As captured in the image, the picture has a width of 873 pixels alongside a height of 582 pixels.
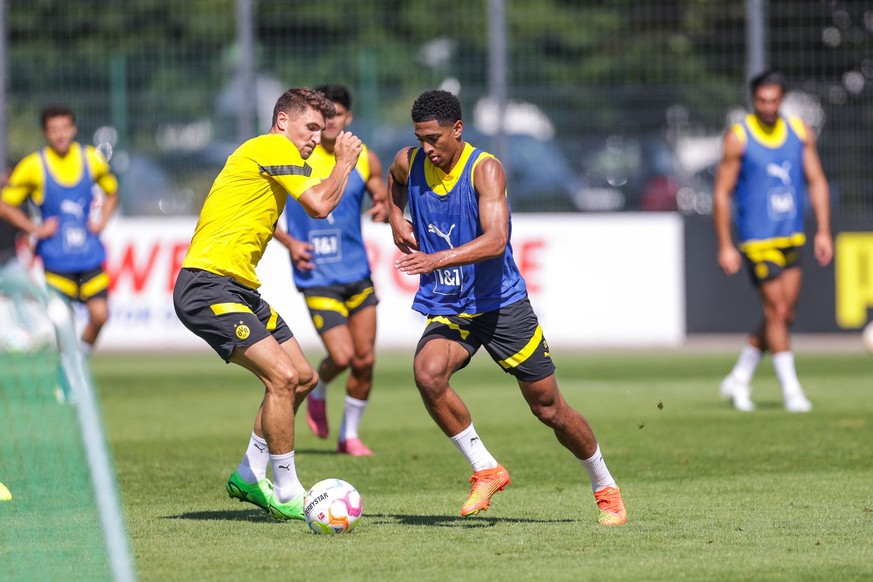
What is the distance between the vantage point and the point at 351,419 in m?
10.6

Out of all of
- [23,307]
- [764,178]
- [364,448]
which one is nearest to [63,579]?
[23,307]

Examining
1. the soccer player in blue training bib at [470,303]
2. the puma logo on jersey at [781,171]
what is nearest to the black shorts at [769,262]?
the puma logo on jersey at [781,171]

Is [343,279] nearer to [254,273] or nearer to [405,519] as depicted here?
[254,273]

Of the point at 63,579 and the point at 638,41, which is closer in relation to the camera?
the point at 63,579

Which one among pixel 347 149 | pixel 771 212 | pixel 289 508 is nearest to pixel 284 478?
pixel 289 508

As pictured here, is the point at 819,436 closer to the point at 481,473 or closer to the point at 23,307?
the point at 481,473

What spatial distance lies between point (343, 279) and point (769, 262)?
3.90 meters

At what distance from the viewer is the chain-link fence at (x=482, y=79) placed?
1978 cm

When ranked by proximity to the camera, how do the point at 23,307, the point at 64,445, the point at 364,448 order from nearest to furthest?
the point at 23,307 < the point at 64,445 < the point at 364,448

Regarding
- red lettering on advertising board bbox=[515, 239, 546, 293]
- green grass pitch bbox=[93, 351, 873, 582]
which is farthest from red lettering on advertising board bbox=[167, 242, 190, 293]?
red lettering on advertising board bbox=[515, 239, 546, 293]

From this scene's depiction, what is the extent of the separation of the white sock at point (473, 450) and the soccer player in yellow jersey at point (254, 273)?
81 cm

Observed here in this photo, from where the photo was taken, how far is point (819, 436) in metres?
10.9

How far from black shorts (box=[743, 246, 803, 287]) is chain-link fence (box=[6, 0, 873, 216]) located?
23.8 ft

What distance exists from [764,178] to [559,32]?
26.4 ft
